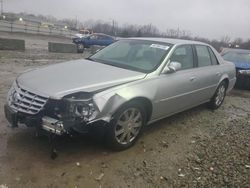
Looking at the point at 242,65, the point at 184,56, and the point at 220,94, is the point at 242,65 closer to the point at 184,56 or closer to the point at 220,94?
the point at 220,94

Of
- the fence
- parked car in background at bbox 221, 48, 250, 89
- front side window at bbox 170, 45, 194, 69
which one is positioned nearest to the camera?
front side window at bbox 170, 45, 194, 69

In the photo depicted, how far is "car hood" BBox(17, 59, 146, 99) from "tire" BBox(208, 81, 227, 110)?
9.20ft

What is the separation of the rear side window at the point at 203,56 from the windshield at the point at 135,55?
97cm

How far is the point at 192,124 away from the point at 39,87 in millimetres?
3113

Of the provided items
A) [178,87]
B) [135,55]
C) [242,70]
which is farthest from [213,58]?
[242,70]

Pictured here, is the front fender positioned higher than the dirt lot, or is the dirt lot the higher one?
the front fender

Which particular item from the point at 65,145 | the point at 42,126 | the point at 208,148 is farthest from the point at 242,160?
the point at 42,126

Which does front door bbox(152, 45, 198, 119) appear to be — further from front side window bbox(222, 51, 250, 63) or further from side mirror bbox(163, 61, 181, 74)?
front side window bbox(222, 51, 250, 63)

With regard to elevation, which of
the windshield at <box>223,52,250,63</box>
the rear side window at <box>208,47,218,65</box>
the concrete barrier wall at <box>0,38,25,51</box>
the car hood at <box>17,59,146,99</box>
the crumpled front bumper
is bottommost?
the concrete barrier wall at <box>0,38,25,51</box>

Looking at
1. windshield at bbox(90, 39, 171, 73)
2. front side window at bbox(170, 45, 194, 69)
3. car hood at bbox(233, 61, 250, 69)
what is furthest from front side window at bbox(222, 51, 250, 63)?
windshield at bbox(90, 39, 171, 73)

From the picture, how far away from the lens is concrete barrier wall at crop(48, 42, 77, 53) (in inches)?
703

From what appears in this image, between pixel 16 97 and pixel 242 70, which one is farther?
pixel 242 70

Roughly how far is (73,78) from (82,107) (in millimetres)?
546

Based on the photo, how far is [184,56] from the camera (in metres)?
5.24
